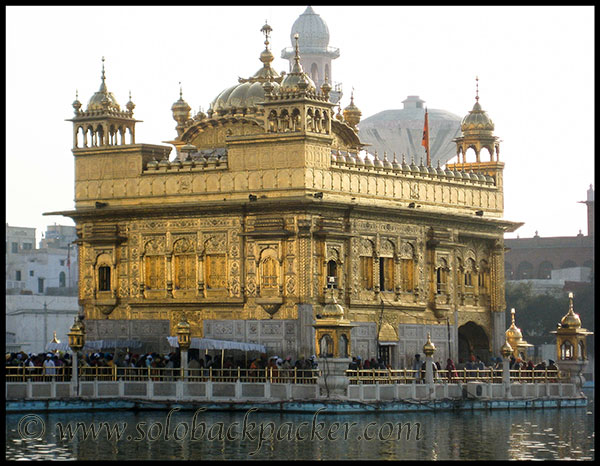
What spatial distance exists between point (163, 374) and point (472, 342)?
13.2m

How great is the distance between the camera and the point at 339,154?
45.7 m

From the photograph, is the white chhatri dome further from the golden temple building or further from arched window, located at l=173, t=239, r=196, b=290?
arched window, located at l=173, t=239, r=196, b=290

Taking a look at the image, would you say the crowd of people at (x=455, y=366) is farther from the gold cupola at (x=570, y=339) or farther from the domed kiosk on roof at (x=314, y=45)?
the domed kiosk on roof at (x=314, y=45)

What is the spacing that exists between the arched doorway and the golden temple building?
33.3 inches

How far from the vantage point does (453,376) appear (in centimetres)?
4406

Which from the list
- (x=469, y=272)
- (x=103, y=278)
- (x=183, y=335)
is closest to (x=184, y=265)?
(x=103, y=278)

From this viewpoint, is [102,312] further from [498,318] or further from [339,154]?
[498,318]

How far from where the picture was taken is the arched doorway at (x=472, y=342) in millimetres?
51406

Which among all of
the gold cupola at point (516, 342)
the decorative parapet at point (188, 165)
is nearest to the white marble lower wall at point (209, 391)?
the decorative parapet at point (188, 165)

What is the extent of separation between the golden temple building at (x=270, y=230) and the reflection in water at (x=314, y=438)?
14.0ft

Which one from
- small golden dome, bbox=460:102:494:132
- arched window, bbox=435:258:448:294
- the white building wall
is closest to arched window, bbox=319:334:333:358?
arched window, bbox=435:258:448:294

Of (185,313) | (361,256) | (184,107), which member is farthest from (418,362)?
(184,107)

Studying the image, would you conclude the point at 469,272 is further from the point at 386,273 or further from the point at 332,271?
the point at 332,271

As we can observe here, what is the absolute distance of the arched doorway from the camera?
5141 centimetres
